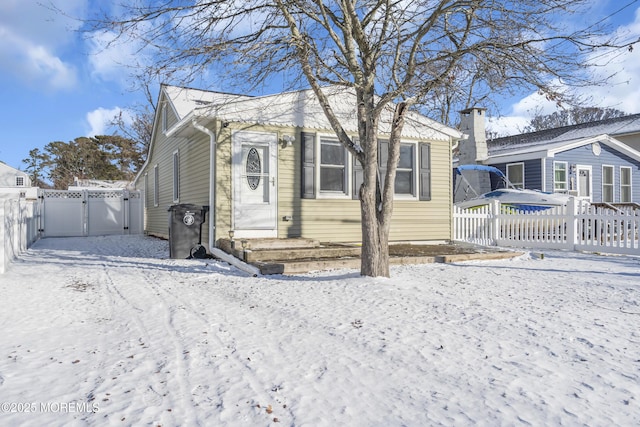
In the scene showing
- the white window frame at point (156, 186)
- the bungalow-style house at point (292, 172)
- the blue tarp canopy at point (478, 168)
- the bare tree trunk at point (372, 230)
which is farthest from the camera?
the blue tarp canopy at point (478, 168)

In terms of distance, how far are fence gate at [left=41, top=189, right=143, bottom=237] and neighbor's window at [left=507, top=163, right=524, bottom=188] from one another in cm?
1565

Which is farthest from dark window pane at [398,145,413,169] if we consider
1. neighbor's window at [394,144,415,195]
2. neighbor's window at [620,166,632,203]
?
neighbor's window at [620,166,632,203]

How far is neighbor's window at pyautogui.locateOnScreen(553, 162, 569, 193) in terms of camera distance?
17.1m

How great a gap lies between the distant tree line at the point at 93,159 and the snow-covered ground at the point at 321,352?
3399 centimetres

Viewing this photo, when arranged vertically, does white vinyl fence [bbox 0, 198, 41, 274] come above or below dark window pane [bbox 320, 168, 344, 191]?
below

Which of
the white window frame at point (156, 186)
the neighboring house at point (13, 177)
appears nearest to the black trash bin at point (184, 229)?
the white window frame at point (156, 186)

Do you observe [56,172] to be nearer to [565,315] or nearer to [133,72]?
[133,72]

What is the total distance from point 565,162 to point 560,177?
608 mm

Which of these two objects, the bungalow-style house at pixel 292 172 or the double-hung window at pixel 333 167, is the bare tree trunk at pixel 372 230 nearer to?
the bungalow-style house at pixel 292 172

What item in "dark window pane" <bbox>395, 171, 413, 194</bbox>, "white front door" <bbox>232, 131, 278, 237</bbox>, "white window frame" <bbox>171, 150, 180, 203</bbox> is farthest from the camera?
"white window frame" <bbox>171, 150, 180, 203</bbox>

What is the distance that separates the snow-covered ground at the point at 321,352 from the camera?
2.45 m

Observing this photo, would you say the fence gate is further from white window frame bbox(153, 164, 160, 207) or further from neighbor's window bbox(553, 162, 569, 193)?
neighbor's window bbox(553, 162, 569, 193)

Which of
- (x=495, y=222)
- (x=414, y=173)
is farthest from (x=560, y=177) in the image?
(x=414, y=173)

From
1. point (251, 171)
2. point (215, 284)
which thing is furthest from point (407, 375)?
point (251, 171)
